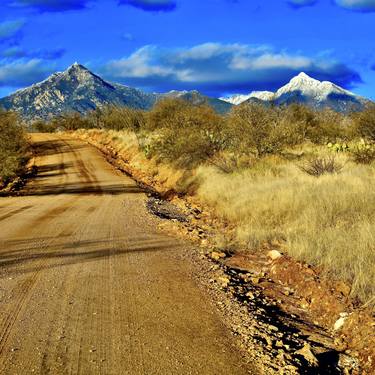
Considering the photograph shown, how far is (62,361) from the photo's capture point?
16.4 feet

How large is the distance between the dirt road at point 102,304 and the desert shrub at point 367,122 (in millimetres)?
13645

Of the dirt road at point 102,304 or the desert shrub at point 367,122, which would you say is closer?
the dirt road at point 102,304

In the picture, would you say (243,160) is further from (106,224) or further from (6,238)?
(6,238)

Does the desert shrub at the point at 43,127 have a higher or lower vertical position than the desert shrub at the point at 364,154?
higher

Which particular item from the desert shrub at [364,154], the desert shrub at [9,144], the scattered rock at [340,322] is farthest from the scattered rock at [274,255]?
the desert shrub at [9,144]

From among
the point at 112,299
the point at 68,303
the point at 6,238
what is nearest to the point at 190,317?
the point at 112,299

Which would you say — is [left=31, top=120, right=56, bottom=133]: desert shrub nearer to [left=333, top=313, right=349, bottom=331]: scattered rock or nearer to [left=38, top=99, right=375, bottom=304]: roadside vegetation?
[left=38, top=99, right=375, bottom=304]: roadside vegetation

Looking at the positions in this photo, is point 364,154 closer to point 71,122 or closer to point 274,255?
point 274,255

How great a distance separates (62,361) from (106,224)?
8.30m

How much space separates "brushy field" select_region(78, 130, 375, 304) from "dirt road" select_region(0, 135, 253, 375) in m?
2.25

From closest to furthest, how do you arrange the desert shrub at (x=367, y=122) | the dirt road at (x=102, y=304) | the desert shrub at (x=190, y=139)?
the dirt road at (x=102, y=304) → the desert shrub at (x=367, y=122) → the desert shrub at (x=190, y=139)

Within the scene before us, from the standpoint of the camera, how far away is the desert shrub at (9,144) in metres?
28.2

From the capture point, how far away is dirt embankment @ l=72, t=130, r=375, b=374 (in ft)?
18.5

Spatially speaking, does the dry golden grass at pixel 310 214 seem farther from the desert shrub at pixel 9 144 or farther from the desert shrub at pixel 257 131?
the desert shrub at pixel 9 144
